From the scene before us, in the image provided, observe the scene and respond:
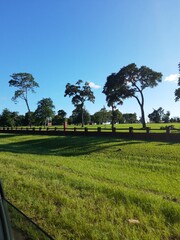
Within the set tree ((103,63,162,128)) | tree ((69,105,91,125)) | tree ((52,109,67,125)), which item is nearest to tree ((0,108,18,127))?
tree ((52,109,67,125))

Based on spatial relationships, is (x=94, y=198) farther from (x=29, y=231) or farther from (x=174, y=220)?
(x=29, y=231)

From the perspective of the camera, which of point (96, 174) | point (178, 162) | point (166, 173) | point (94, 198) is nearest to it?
point (94, 198)

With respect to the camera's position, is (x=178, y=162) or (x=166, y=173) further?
(x=178, y=162)

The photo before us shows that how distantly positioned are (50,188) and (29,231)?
12.5 ft

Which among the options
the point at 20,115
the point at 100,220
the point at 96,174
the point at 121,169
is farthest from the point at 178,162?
the point at 20,115

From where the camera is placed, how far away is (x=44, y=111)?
8025cm

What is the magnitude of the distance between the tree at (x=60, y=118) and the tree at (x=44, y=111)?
21708 millimetres

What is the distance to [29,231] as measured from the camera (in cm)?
179

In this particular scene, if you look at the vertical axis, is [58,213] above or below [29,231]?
below

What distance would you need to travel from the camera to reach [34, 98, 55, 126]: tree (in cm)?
8025

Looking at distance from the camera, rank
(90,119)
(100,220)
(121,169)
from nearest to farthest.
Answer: (100,220) → (121,169) → (90,119)

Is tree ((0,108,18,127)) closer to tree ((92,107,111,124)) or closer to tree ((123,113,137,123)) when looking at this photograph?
tree ((92,107,111,124))

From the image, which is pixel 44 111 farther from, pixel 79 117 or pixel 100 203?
pixel 100 203

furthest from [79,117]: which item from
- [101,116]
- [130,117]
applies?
[130,117]
